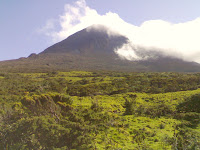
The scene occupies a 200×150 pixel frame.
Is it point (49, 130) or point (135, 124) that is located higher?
point (49, 130)

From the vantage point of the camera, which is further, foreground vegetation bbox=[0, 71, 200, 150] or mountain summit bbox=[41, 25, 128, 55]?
mountain summit bbox=[41, 25, 128, 55]

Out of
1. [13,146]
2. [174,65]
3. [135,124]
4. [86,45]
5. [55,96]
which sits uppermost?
[86,45]

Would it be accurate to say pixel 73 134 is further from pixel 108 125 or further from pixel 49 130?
pixel 108 125

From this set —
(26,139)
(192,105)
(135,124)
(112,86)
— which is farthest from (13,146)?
(112,86)

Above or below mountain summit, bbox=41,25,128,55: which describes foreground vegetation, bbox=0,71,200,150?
below

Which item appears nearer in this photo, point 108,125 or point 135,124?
point 108,125

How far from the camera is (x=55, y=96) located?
12141 mm

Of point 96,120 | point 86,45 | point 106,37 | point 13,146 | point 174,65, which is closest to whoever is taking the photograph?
point 13,146

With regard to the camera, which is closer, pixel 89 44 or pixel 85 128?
pixel 85 128

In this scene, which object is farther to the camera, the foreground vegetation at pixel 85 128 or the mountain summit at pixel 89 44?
the mountain summit at pixel 89 44

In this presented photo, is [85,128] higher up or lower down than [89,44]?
lower down

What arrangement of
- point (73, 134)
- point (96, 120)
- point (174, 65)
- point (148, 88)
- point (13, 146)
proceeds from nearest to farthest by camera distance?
point (13, 146)
point (73, 134)
point (96, 120)
point (148, 88)
point (174, 65)

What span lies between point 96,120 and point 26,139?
4547mm

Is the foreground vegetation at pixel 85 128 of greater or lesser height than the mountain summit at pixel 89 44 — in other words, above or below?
below
